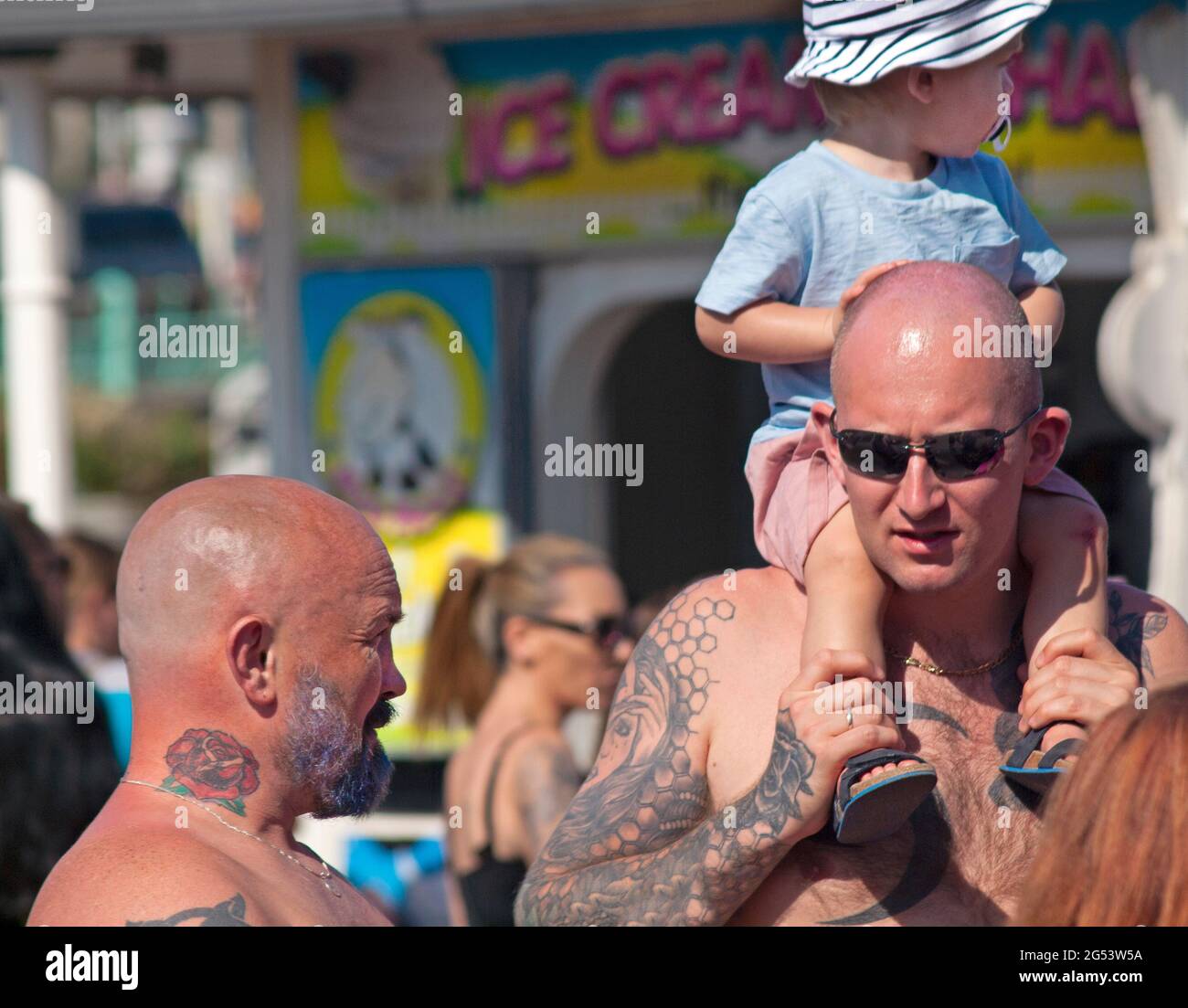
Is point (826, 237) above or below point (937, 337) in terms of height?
above

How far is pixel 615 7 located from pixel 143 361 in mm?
22410

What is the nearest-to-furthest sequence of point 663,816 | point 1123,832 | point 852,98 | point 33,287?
point 1123,832 → point 663,816 → point 852,98 → point 33,287

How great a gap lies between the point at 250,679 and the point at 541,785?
2.73 meters

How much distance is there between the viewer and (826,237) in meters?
2.71

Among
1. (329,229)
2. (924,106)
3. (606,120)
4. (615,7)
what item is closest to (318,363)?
(329,229)

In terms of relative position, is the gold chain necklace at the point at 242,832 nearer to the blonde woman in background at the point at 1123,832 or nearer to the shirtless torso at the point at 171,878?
the shirtless torso at the point at 171,878

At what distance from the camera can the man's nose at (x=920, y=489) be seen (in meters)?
2.32

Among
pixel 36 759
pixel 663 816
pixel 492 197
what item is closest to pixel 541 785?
pixel 36 759

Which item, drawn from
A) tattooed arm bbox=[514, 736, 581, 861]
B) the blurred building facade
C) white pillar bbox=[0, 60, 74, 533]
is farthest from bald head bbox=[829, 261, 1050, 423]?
white pillar bbox=[0, 60, 74, 533]

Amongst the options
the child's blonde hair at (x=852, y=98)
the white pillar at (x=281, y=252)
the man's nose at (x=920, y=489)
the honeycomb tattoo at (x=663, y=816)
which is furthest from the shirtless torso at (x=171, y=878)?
the white pillar at (x=281, y=252)

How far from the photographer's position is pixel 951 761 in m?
2.56

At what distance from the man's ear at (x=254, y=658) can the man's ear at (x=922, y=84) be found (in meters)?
1.33

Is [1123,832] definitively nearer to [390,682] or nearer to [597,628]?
[390,682]
